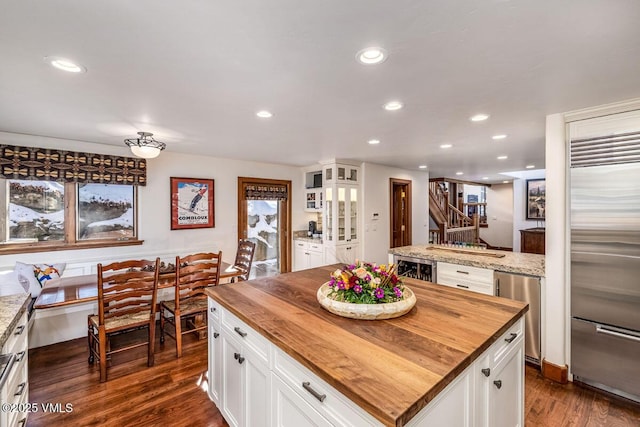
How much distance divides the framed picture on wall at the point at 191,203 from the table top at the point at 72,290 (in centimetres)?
134

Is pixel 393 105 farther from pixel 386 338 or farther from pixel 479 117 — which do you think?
pixel 386 338

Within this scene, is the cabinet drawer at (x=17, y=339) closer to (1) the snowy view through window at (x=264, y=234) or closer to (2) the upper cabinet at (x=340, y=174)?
(1) the snowy view through window at (x=264, y=234)

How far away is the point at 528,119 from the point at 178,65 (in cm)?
300

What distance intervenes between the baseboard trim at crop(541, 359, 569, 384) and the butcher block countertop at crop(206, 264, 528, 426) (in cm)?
150

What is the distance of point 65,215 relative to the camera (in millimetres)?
3523

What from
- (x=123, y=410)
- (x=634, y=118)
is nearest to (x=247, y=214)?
(x=123, y=410)

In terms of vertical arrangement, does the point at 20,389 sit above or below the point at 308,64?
below

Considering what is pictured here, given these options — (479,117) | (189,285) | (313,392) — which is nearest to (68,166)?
(189,285)

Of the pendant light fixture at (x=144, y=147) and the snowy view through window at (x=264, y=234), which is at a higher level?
the pendant light fixture at (x=144, y=147)

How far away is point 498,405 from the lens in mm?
1434

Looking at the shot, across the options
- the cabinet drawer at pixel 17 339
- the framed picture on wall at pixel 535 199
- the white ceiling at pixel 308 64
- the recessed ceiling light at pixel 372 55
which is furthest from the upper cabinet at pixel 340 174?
the framed picture on wall at pixel 535 199

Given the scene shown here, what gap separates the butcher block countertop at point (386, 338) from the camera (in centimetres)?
92

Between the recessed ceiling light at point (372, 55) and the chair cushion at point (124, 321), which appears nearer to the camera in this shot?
the recessed ceiling light at point (372, 55)

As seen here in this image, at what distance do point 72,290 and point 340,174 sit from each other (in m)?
3.87
